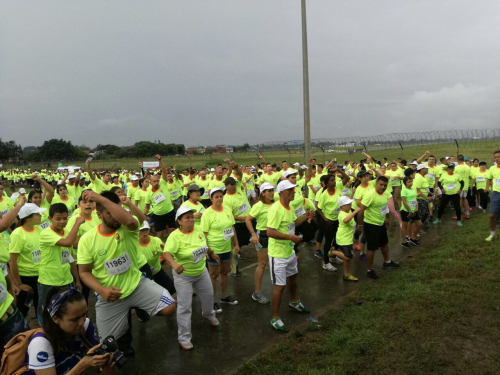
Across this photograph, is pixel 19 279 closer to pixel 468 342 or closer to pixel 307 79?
pixel 468 342

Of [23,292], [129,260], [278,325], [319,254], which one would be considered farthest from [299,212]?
[23,292]

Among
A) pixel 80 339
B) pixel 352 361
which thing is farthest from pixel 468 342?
pixel 80 339

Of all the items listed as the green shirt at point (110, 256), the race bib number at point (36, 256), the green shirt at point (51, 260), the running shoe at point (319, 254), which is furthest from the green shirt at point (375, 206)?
the race bib number at point (36, 256)

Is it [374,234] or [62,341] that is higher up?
[62,341]

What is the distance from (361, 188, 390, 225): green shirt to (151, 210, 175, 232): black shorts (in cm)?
505

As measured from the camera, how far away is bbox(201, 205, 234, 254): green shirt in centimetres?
527

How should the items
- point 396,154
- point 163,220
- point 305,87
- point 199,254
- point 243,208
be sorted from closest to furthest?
point 199,254 < point 243,208 < point 163,220 < point 305,87 < point 396,154

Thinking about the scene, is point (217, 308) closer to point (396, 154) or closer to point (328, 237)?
point (328, 237)

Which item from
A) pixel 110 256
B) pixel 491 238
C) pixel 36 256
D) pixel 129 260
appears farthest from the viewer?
pixel 491 238

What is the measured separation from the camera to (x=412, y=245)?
841 centimetres

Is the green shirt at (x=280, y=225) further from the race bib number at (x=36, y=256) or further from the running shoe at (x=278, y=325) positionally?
the race bib number at (x=36, y=256)

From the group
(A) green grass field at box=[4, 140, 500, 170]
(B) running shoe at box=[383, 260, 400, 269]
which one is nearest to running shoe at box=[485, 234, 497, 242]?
(B) running shoe at box=[383, 260, 400, 269]

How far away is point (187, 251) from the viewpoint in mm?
4312

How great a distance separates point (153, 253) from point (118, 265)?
5.00 feet
